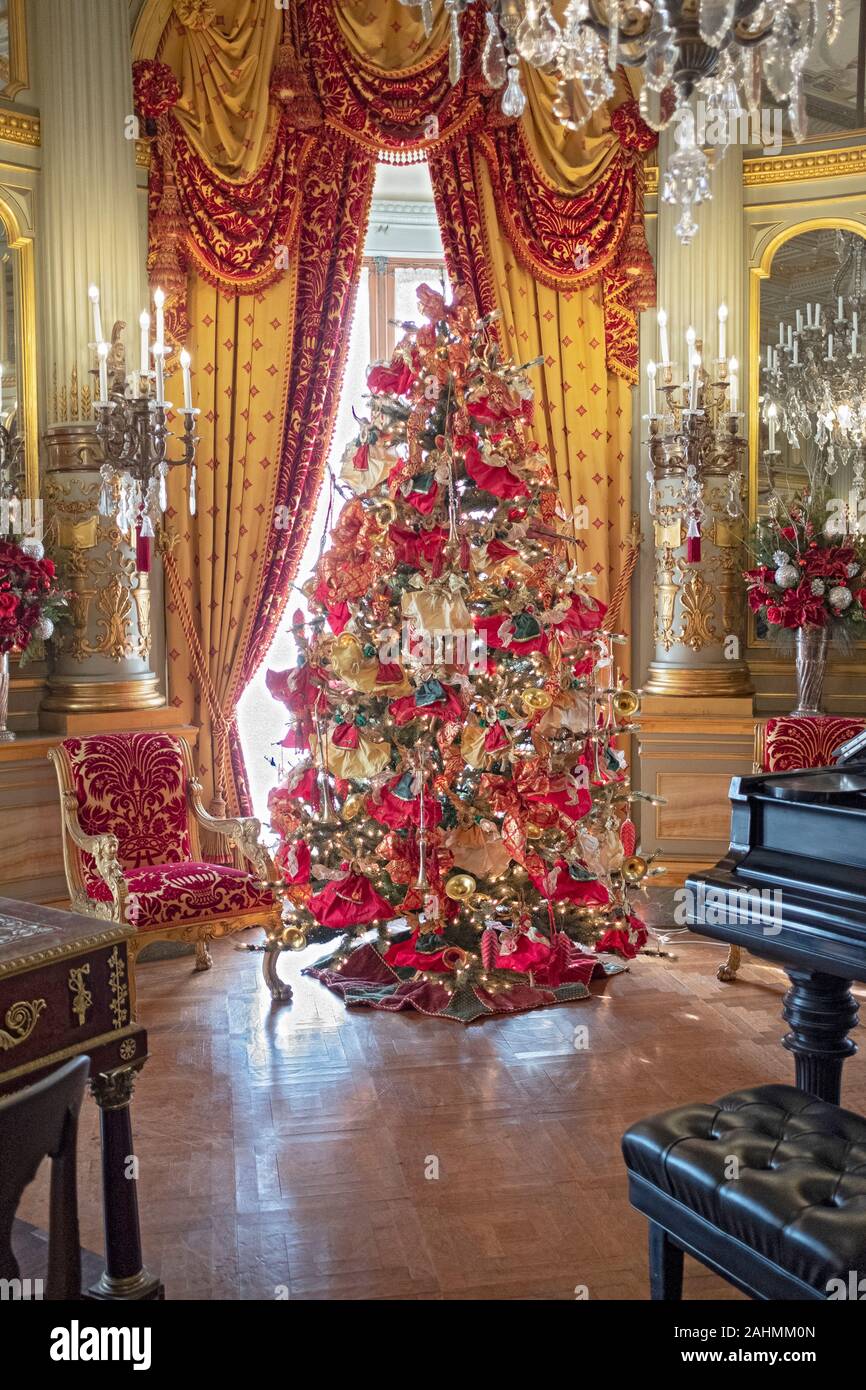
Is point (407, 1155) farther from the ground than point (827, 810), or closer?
closer

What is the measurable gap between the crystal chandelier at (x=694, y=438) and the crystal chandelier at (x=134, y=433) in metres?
2.27

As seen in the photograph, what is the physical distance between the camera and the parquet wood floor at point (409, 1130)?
2.89 meters

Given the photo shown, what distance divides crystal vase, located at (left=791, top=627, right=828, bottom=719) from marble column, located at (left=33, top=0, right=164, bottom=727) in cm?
313

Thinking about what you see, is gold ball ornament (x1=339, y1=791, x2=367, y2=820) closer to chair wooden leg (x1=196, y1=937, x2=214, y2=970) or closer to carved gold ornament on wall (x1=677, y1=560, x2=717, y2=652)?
chair wooden leg (x1=196, y1=937, x2=214, y2=970)

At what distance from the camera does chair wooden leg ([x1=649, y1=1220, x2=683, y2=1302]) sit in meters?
2.44

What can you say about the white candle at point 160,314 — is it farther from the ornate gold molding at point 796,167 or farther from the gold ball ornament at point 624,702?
the ornate gold molding at point 796,167

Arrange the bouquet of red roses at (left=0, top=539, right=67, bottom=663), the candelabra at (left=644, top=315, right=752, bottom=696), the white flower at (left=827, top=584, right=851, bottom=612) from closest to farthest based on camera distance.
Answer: the bouquet of red roses at (left=0, top=539, right=67, bottom=663) < the white flower at (left=827, top=584, right=851, bottom=612) < the candelabra at (left=644, top=315, right=752, bottom=696)

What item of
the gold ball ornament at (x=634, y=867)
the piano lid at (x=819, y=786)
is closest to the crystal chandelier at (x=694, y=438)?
the gold ball ornament at (x=634, y=867)

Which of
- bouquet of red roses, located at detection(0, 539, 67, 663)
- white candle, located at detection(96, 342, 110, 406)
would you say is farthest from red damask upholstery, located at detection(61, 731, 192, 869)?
white candle, located at detection(96, 342, 110, 406)
